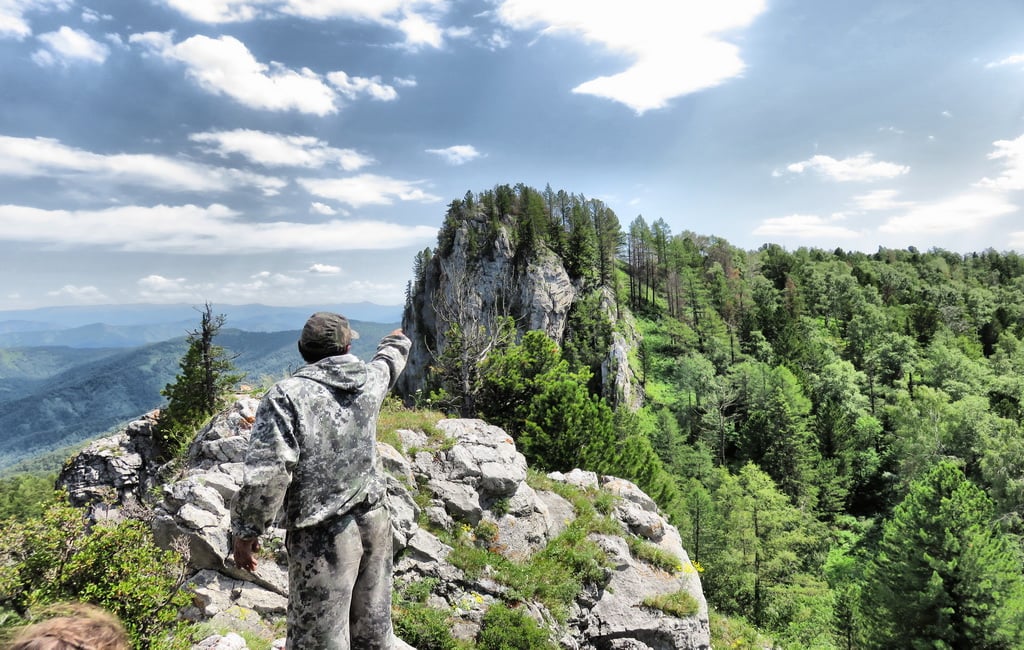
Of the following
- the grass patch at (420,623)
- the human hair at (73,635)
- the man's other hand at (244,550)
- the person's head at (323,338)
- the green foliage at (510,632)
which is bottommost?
the green foliage at (510,632)

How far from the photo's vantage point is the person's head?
15.2ft

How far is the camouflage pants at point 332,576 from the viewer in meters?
4.34

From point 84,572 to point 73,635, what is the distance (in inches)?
184

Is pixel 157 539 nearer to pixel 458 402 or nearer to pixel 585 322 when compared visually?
pixel 458 402

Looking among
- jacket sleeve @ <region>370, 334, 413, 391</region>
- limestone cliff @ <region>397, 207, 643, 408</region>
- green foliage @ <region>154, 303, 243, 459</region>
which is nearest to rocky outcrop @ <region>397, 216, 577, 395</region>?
limestone cliff @ <region>397, 207, 643, 408</region>

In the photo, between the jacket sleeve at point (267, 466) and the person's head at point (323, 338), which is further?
the person's head at point (323, 338)

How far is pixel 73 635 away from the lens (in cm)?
228

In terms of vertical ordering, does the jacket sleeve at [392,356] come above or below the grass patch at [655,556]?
above

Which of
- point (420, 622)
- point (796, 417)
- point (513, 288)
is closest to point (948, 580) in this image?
point (420, 622)

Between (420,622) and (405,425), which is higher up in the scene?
(405,425)

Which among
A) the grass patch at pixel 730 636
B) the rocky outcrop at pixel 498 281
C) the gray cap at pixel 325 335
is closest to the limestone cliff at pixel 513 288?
the rocky outcrop at pixel 498 281

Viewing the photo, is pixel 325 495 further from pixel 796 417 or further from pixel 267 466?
pixel 796 417

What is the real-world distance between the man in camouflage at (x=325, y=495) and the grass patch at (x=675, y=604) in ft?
25.5

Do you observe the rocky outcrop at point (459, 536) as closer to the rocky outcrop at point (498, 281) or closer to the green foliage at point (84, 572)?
the green foliage at point (84, 572)
